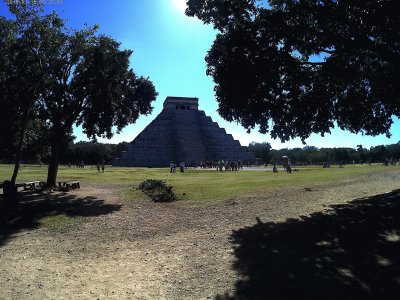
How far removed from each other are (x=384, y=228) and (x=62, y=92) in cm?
1855

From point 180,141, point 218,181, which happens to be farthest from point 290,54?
point 180,141

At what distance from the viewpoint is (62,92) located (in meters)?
21.0

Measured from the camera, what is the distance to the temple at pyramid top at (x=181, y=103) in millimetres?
111812

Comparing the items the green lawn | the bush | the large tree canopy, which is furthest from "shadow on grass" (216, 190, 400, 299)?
the green lawn

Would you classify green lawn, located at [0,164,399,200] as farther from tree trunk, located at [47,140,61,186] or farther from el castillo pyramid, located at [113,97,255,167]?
el castillo pyramid, located at [113,97,255,167]

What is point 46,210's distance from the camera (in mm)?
14328

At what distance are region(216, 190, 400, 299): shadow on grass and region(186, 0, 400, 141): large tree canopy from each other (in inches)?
203

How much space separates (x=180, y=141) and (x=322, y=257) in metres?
91.8

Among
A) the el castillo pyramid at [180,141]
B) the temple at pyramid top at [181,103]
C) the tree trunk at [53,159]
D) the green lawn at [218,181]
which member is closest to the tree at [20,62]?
the tree trunk at [53,159]

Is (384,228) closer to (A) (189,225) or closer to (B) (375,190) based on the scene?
(A) (189,225)

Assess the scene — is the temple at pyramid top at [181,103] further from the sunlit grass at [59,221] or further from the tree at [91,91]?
the sunlit grass at [59,221]

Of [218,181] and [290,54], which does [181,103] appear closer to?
[218,181]

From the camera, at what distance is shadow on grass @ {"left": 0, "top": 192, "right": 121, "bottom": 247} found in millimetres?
11836

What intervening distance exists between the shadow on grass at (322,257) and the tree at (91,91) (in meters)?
12.7
